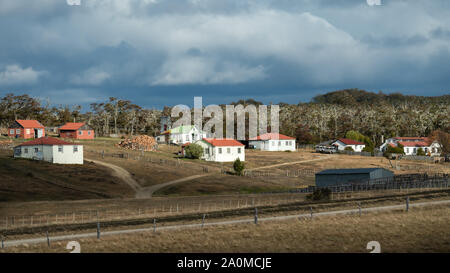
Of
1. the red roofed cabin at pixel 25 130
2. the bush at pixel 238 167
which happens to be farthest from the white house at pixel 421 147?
the red roofed cabin at pixel 25 130

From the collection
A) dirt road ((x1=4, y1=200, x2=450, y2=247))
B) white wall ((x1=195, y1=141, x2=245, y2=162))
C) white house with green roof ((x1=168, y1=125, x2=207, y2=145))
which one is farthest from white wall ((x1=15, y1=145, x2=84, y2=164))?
white house with green roof ((x1=168, y1=125, x2=207, y2=145))

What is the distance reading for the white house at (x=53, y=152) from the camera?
79688 millimetres

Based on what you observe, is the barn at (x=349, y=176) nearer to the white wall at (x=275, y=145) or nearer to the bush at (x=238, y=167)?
the bush at (x=238, y=167)

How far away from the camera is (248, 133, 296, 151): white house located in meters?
129

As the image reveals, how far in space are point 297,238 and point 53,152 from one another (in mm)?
56339

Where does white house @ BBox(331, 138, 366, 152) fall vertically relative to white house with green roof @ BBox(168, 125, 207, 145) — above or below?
below

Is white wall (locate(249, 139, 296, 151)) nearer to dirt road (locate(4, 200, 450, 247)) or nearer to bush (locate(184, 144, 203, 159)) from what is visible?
bush (locate(184, 144, 203, 159))

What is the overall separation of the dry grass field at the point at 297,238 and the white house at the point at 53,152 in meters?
49.8

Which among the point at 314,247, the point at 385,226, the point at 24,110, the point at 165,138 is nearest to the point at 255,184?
the point at 385,226

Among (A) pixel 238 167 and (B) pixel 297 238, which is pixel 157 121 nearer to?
(A) pixel 238 167

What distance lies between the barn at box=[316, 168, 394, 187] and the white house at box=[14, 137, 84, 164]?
38277 millimetres

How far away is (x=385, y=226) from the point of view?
3656 centimetres
